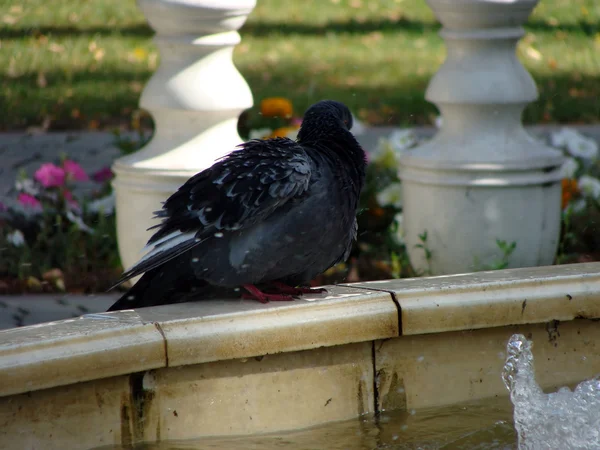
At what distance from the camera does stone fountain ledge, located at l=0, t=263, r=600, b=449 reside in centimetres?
217

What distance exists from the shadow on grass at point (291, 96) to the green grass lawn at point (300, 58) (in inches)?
0.5

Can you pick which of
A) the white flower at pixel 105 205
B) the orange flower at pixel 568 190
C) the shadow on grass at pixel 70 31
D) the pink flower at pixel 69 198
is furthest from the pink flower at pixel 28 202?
the shadow on grass at pixel 70 31

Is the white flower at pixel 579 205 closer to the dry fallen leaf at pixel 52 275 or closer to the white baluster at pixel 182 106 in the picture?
the white baluster at pixel 182 106

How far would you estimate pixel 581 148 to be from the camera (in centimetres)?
510

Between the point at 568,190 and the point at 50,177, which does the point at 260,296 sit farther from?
the point at 50,177

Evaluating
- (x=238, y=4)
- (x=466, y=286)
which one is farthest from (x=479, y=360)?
(x=238, y=4)

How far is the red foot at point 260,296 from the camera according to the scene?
2.61 metres

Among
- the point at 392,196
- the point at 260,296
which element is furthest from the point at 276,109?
the point at 260,296

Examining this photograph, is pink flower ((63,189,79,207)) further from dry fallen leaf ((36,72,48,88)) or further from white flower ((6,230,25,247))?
dry fallen leaf ((36,72,48,88))

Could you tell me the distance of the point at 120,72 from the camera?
9961 mm

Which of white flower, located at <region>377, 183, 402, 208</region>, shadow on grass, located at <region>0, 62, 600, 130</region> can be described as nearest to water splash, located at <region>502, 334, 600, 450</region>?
white flower, located at <region>377, 183, 402, 208</region>

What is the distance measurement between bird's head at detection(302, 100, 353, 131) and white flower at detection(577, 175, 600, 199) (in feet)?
6.72

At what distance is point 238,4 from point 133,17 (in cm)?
1032

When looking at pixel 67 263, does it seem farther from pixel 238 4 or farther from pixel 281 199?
pixel 281 199
